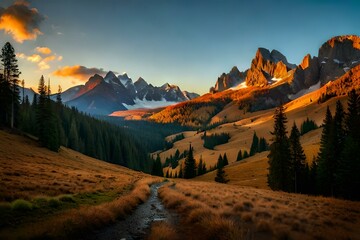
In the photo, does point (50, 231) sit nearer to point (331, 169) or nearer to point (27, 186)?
point (27, 186)

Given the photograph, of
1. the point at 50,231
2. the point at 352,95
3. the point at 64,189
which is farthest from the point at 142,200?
the point at 352,95

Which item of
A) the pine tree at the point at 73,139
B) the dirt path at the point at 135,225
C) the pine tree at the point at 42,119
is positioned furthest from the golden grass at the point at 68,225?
the pine tree at the point at 73,139

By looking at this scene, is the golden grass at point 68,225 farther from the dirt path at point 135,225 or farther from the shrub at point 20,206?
the shrub at point 20,206

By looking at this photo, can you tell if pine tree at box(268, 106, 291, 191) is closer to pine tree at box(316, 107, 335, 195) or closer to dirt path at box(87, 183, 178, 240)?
pine tree at box(316, 107, 335, 195)

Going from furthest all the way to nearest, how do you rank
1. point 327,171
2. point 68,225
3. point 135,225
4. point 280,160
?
point 280,160 < point 327,171 < point 135,225 < point 68,225

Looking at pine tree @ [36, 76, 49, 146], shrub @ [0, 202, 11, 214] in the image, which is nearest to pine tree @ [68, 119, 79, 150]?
pine tree @ [36, 76, 49, 146]

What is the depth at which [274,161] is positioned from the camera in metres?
50.4

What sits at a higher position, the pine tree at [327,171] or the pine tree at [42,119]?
the pine tree at [42,119]

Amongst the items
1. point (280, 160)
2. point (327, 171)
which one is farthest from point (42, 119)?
point (327, 171)

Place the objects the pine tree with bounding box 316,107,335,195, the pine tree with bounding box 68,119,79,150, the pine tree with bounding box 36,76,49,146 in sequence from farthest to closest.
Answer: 1. the pine tree with bounding box 68,119,79,150
2. the pine tree with bounding box 36,76,49,146
3. the pine tree with bounding box 316,107,335,195

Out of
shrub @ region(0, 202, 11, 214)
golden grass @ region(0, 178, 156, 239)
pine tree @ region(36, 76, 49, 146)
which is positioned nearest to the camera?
golden grass @ region(0, 178, 156, 239)

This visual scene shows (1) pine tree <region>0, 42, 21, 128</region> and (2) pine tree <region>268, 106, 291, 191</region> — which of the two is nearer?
(2) pine tree <region>268, 106, 291, 191</region>

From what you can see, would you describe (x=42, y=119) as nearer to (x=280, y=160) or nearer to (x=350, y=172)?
(x=280, y=160)

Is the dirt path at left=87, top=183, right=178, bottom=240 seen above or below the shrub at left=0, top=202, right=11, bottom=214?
below
